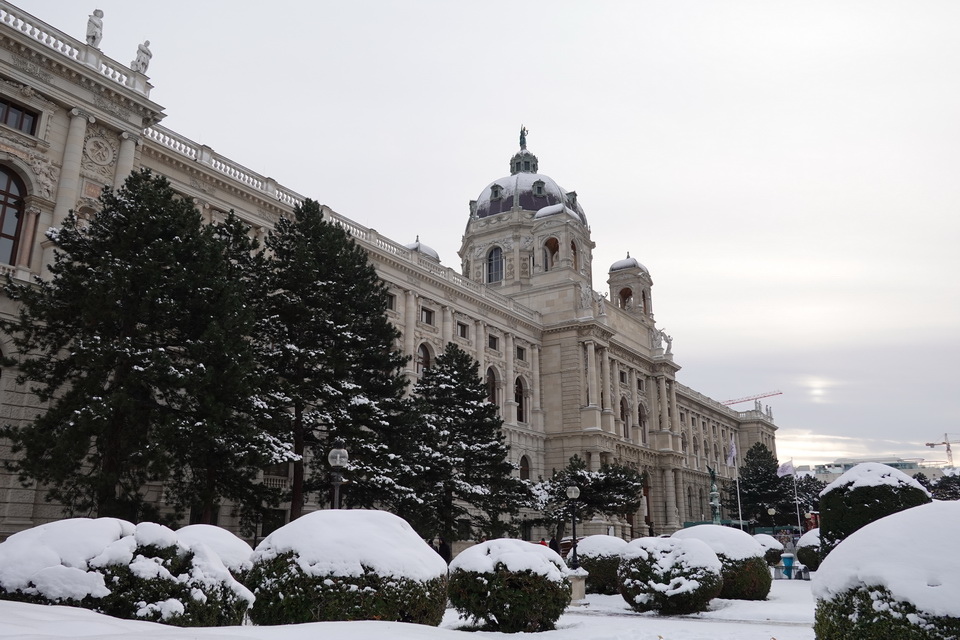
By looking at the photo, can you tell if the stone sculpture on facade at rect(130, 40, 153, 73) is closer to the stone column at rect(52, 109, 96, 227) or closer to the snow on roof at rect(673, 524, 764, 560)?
the stone column at rect(52, 109, 96, 227)

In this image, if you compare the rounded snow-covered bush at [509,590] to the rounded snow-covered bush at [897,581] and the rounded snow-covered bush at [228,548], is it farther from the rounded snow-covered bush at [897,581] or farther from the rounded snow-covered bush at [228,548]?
the rounded snow-covered bush at [897,581]

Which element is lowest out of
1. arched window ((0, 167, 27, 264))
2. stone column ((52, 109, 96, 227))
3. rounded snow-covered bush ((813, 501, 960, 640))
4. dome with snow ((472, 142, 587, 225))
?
rounded snow-covered bush ((813, 501, 960, 640))

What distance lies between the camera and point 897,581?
6605 mm

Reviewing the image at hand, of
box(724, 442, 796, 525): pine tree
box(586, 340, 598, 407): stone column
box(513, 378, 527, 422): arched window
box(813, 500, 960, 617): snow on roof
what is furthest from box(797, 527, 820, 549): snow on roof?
box(724, 442, 796, 525): pine tree

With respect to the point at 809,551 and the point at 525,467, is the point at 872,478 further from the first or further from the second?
the point at 525,467

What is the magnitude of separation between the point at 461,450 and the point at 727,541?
12817 mm

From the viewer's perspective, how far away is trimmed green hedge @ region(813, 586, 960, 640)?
20.8 feet

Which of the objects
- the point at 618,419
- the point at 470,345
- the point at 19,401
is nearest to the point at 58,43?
the point at 19,401

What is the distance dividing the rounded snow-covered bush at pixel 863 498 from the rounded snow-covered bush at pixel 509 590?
10.2 meters

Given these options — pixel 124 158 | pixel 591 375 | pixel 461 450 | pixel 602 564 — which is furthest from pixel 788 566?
pixel 124 158

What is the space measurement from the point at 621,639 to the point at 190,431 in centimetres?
1131

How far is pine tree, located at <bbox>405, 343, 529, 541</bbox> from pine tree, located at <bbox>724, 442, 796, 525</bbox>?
146ft

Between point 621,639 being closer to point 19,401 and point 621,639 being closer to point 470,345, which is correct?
point 19,401

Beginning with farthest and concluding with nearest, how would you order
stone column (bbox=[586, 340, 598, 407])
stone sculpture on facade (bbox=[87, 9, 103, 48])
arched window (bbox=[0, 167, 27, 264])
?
stone column (bbox=[586, 340, 598, 407])
stone sculpture on facade (bbox=[87, 9, 103, 48])
arched window (bbox=[0, 167, 27, 264])
